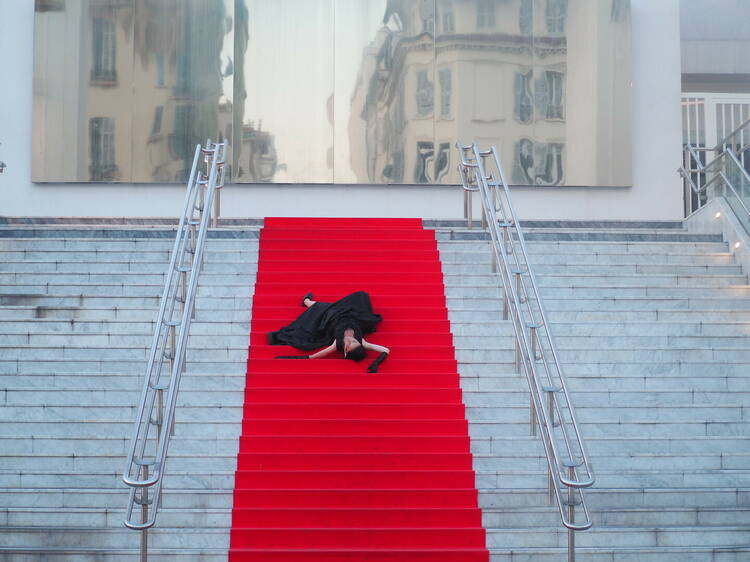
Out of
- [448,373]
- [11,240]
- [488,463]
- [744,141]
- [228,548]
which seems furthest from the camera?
[744,141]

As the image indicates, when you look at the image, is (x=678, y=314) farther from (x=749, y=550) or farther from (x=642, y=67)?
(x=642, y=67)

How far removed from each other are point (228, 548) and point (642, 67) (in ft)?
32.5

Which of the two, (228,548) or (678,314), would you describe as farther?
(678,314)

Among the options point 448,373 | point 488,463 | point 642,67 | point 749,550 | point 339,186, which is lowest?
point 749,550

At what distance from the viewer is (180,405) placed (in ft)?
22.0

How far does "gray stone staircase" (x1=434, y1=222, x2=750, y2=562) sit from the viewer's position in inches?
229

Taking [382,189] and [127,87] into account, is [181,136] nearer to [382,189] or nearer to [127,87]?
[127,87]

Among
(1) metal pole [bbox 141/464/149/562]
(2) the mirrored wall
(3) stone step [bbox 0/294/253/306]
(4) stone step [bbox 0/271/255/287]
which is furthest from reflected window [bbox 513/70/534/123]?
(1) metal pole [bbox 141/464/149/562]

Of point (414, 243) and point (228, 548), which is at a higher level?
point (414, 243)

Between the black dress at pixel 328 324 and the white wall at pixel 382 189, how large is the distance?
510 cm

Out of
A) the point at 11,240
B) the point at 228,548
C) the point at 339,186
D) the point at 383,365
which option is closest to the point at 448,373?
the point at 383,365

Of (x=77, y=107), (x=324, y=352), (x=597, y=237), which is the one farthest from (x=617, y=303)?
(x=77, y=107)

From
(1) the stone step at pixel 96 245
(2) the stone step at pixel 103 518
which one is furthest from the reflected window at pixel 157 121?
(2) the stone step at pixel 103 518

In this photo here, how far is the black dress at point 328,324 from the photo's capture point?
24.2ft
